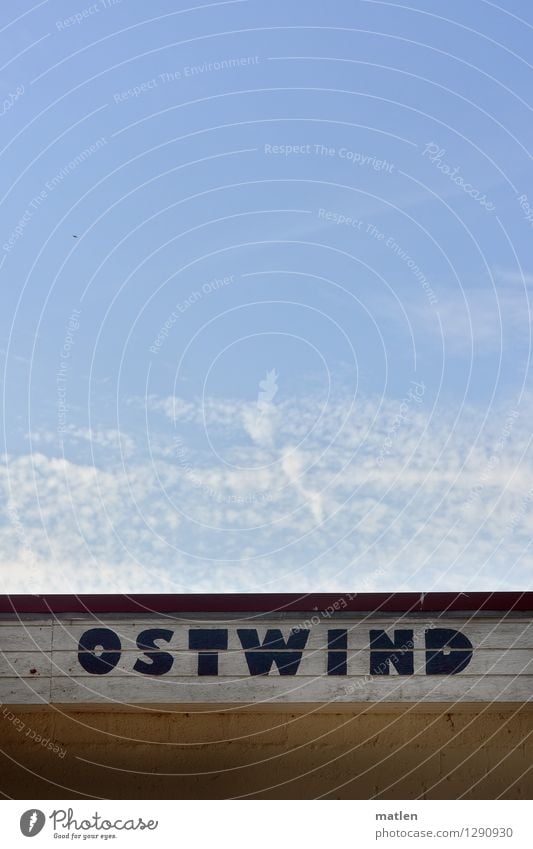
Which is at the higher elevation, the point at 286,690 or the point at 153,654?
the point at 153,654

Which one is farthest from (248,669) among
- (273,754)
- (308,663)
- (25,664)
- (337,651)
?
(25,664)

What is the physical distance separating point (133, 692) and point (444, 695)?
279 cm

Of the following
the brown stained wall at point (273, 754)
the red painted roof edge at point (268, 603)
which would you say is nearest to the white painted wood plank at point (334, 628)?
the red painted roof edge at point (268, 603)

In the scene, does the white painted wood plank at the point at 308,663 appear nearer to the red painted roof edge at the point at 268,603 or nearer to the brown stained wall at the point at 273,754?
the red painted roof edge at the point at 268,603

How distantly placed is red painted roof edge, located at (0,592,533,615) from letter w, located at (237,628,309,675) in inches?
8.9

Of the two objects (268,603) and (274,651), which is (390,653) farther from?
(268,603)

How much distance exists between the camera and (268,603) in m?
11.0

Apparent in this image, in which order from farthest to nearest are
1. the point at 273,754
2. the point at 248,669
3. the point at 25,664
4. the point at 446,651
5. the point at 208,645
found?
the point at 273,754, the point at 25,664, the point at 208,645, the point at 248,669, the point at 446,651

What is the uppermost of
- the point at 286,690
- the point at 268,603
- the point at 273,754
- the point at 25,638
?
the point at 268,603

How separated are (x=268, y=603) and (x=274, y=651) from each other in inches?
16.9

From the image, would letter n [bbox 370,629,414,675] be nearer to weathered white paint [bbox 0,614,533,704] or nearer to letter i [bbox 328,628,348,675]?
weathered white paint [bbox 0,614,533,704]

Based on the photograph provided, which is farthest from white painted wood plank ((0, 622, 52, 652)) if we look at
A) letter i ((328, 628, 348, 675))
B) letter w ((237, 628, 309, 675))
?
letter i ((328, 628, 348, 675))
